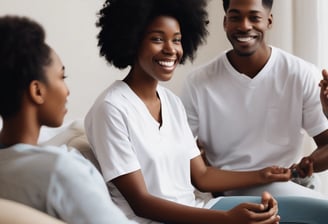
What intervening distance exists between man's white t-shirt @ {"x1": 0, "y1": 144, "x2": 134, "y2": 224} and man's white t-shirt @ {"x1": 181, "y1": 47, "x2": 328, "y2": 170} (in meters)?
0.83

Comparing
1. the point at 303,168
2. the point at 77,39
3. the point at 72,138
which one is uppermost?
the point at 77,39

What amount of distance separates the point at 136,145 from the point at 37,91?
1.31 feet

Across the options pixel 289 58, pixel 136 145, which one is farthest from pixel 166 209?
pixel 289 58

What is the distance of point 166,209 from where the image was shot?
1426 mm

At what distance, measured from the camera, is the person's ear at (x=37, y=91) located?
111 cm

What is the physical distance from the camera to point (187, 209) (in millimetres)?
1433

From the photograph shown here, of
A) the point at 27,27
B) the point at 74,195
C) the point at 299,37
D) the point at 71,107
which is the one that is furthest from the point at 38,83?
the point at 299,37

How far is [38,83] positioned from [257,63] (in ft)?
3.06

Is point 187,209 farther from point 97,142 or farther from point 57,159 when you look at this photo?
point 57,159

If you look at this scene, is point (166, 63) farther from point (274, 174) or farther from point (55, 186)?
point (55, 186)

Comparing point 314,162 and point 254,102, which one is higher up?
Result: point 254,102

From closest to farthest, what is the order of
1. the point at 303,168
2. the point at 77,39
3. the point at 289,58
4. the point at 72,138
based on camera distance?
the point at 72,138
the point at 303,168
the point at 289,58
the point at 77,39

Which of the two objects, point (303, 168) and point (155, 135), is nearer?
point (155, 135)

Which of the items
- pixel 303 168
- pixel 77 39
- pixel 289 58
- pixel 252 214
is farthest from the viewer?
pixel 77 39
